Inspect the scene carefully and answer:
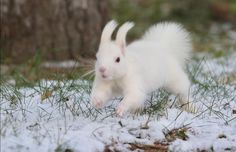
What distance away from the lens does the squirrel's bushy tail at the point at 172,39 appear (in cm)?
476

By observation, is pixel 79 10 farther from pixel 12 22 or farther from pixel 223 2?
pixel 223 2

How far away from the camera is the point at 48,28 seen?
268 inches

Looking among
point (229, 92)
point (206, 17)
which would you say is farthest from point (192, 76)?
point (206, 17)

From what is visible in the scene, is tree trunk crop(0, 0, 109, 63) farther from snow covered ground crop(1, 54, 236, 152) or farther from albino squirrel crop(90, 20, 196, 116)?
snow covered ground crop(1, 54, 236, 152)

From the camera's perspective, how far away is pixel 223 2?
38.1ft

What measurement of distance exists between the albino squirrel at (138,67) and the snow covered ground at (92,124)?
0.11 metres

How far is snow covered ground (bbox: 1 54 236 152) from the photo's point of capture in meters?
3.43

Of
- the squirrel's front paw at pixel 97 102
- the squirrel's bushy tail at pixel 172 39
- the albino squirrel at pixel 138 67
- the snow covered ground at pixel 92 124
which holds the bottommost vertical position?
the snow covered ground at pixel 92 124

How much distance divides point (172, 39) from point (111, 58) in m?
1.01

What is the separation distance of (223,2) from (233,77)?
6.16 metres

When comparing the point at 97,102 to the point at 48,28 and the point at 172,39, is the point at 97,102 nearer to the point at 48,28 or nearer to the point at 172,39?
the point at 172,39

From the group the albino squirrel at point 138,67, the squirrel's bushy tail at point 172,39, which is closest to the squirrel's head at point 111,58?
the albino squirrel at point 138,67

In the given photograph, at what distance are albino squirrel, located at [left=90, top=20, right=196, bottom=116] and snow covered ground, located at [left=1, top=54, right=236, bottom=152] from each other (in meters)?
0.11

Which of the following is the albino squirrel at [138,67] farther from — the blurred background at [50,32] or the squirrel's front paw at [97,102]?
the blurred background at [50,32]
